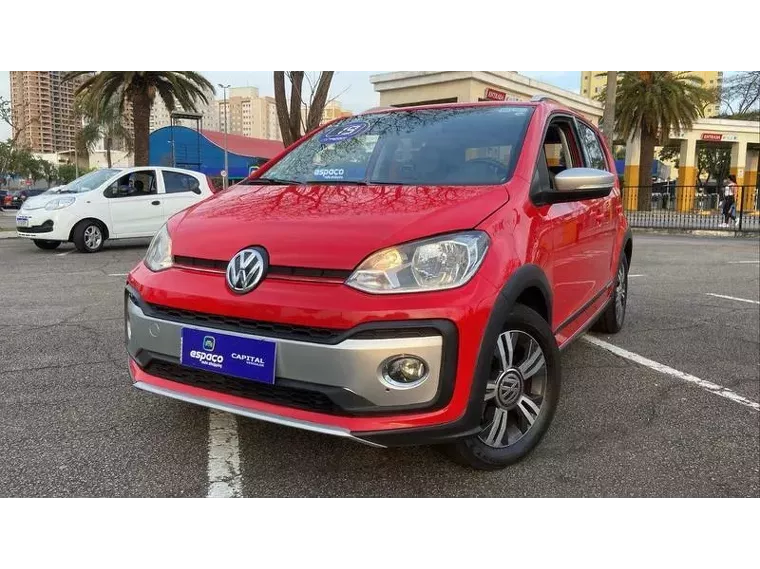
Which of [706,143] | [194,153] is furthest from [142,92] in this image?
[706,143]

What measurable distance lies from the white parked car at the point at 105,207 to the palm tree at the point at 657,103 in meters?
22.3

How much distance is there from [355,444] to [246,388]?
72cm

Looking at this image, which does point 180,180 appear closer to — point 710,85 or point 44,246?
point 44,246

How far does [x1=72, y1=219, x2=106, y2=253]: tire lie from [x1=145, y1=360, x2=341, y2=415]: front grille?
8.67 metres

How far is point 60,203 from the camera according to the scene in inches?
403

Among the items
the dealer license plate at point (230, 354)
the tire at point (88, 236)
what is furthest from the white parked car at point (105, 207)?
the dealer license plate at point (230, 354)

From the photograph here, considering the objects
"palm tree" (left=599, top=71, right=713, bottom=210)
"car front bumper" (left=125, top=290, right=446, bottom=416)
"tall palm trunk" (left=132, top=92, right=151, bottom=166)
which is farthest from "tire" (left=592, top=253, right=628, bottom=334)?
"palm tree" (left=599, top=71, right=713, bottom=210)

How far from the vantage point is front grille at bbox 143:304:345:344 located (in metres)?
2.22

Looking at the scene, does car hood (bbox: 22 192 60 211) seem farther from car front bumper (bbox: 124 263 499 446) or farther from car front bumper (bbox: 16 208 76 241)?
car front bumper (bbox: 124 263 499 446)

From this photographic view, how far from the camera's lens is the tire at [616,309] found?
4.87 meters

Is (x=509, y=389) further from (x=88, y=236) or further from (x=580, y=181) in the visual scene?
(x=88, y=236)

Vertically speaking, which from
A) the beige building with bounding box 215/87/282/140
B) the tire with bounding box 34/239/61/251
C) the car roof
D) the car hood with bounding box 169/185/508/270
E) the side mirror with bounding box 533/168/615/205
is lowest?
the tire with bounding box 34/239/61/251

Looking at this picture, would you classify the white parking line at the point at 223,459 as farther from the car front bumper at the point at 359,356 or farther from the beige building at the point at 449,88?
the beige building at the point at 449,88
